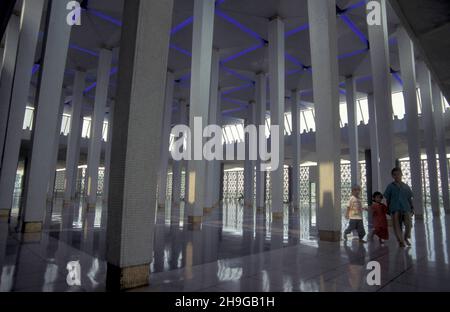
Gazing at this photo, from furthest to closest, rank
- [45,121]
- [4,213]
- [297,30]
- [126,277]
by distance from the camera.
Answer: [297,30] → [4,213] → [45,121] → [126,277]

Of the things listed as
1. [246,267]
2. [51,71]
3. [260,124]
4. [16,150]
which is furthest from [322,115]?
[260,124]

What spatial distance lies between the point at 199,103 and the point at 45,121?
5513mm

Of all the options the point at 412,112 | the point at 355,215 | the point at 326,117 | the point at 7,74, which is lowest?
the point at 355,215

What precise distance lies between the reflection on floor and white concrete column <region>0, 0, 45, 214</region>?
3.72 meters

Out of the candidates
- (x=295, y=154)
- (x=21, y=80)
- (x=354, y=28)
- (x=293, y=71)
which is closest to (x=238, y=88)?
(x=293, y=71)

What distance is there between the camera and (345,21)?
1789 centimetres

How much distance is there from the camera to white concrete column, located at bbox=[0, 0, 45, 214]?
33.1 ft

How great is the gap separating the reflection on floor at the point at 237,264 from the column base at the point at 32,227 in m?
0.37

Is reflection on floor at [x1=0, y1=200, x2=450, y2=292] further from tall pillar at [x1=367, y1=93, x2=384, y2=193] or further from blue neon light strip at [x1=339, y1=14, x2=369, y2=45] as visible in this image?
tall pillar at [x1=367, y1=93, x2=384, y2=193]

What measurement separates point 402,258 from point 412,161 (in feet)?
43.4

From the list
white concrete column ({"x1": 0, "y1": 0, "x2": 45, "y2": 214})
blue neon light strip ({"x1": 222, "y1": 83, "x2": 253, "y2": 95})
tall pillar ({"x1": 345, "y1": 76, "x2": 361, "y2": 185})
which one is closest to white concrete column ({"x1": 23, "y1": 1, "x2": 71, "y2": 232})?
white concrete column ({"x1": 0, "y1": 0, "x2": 45, "y2": 214})

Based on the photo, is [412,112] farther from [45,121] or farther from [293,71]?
[45,121]

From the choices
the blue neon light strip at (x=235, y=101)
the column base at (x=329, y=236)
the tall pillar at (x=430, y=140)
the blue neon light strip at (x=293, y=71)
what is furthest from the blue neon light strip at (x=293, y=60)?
the column base at (x=329, y=236)

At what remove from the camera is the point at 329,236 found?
7941 mm
